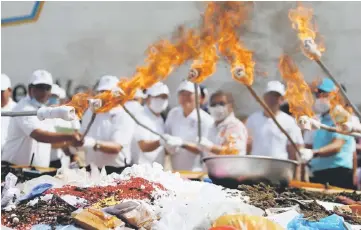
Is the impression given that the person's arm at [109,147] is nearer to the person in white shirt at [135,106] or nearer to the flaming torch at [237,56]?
the person in white shirt at [135,106]

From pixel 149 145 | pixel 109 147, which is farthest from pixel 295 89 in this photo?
pixel 109 147

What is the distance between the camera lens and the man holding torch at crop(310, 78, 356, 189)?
7.15 meters

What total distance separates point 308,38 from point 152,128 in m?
2.80

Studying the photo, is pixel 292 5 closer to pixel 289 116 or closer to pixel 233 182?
pixel 289 116

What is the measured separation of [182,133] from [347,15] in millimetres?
3124

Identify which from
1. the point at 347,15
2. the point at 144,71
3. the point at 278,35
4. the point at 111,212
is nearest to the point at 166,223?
the point at 111,212

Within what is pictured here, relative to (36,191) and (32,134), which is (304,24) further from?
(32,134)

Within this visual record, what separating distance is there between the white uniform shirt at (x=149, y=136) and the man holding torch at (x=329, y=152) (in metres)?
1.85

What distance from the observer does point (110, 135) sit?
7672 millimetres

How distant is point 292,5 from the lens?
25.7 ft

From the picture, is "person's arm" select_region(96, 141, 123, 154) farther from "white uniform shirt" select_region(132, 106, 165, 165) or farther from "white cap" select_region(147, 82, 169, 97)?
"white cap" select_region(147, 82, 169, 97)

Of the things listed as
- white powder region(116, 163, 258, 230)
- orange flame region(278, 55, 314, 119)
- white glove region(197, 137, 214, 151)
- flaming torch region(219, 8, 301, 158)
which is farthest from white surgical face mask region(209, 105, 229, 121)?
white powder region(116, 163, 258, 230)

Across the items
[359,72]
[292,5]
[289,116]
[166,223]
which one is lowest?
[166,223]

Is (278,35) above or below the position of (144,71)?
above
